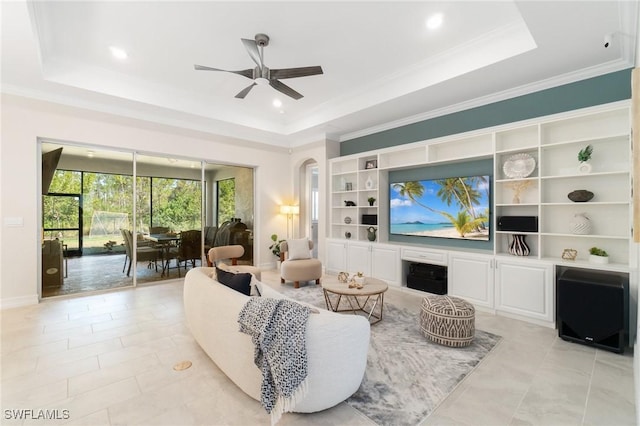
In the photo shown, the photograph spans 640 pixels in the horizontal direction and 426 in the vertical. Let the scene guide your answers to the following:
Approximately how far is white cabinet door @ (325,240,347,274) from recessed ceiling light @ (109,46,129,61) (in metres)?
4.53

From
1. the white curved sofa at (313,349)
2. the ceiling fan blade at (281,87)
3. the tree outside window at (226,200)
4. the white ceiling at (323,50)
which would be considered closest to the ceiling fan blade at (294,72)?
the ceiling fan blade at (281,87)

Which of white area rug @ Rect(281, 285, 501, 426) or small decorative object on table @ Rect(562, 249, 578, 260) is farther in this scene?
small decorative object on table @ Rect(562, 249, 578, 260)

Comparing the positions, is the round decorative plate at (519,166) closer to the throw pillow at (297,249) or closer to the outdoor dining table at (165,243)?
the throw pillow at (297,249)

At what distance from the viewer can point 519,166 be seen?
12.3 feet

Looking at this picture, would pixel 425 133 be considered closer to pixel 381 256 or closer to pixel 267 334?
pixel 381 256

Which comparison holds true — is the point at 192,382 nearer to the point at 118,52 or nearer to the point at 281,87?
the point at 281,87

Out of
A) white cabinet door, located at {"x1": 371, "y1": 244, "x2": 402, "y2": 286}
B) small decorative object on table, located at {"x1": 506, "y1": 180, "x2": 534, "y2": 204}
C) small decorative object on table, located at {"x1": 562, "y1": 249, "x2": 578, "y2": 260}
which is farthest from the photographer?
white cabinet door, located at {"x1": 371, "y1": 244, "x2": 402, "y2": 286}

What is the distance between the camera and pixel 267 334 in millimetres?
1690

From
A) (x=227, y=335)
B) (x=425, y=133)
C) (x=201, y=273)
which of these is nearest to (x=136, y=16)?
(x=201, y=273)

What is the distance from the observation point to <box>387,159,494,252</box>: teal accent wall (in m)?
4.22

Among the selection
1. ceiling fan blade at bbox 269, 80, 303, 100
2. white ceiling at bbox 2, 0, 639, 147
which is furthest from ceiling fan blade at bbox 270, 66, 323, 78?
white ceiling at bbox 2, 0, 639, 147

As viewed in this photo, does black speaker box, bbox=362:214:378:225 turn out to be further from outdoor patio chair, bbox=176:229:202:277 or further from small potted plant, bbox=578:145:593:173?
outdoor patio chair, bbox=176:229:202:277

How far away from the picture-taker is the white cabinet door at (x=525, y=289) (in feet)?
10.9

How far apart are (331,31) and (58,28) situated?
296 cm
